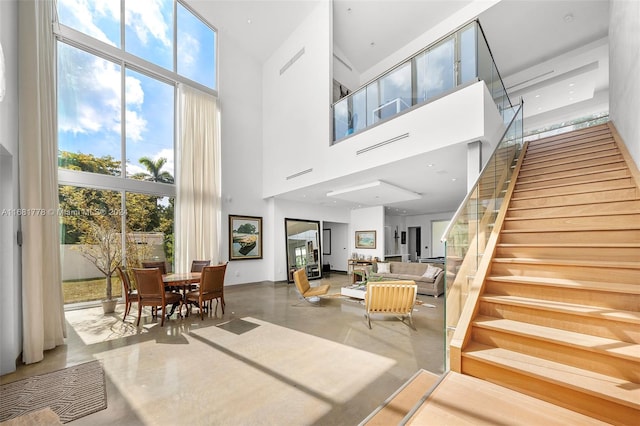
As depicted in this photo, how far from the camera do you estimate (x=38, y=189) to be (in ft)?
11.0

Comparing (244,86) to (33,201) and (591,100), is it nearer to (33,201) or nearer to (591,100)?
(33,201)

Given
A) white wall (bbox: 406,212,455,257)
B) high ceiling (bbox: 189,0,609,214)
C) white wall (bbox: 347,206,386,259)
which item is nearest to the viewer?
high ceiling (bbox: 189,0,609,214)

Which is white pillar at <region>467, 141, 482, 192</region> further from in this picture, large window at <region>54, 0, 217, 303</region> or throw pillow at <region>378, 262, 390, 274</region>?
large window at <region>54, 0, 217, 303</region>

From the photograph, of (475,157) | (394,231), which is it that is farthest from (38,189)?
(394,231)

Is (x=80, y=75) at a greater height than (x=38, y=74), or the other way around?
(x=80, y=75)

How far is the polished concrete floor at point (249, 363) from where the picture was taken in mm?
2256

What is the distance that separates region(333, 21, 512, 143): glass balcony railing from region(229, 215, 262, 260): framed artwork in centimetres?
419

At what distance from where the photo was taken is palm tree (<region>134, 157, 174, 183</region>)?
6.55m

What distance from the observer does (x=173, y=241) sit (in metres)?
6.79

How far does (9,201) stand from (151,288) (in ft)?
7.07

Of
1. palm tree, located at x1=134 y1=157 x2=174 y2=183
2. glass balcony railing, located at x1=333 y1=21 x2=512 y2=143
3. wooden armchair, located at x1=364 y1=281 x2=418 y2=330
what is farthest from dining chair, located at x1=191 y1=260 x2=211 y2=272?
glass balcony railing, located at x1=333 y1=21 x2=512 y2=143

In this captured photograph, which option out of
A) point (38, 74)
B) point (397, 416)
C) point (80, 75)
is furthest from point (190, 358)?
point (80, 75)

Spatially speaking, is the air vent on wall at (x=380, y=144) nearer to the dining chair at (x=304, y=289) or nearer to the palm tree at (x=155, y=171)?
the dining chair at (x=304, y=289)

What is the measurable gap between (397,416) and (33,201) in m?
4.73
